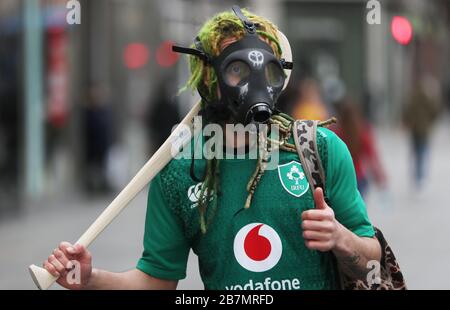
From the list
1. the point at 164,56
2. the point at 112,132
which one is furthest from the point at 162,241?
the point at 164,56

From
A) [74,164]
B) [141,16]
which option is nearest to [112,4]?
[141,16]

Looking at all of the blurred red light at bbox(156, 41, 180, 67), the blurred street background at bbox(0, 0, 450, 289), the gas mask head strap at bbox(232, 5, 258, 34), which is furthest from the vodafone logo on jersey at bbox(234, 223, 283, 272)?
the blurred red light at bbox(156, 41, 180, 67)

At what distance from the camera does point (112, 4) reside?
19.6m

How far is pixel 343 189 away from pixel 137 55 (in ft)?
70.6

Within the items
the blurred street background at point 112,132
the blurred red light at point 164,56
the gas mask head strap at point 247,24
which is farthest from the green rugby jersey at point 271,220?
the blurred red light at point 164,56

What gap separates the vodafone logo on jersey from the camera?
8.18 feet

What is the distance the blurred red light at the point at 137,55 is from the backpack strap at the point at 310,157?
20.6 m

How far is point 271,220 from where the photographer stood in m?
2.49

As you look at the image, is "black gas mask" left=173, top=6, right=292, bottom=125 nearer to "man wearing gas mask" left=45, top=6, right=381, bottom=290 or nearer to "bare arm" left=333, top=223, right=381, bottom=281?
"man wearing gas mask" left=45, top=6, right=381, bottom=290

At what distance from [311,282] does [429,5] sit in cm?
4160

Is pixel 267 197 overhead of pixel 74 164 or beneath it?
beneath

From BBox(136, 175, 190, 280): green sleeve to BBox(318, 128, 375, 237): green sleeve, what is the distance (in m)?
0.47

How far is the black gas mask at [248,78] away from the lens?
2385 mm

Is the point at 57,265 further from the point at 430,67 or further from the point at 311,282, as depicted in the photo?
the point at 430,67
